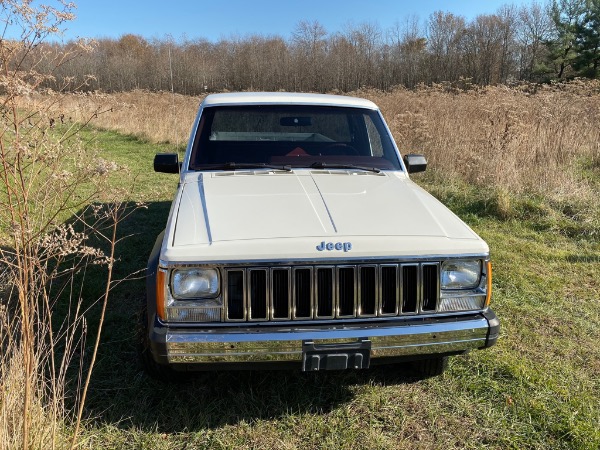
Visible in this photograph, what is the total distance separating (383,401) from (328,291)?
3.02 ft

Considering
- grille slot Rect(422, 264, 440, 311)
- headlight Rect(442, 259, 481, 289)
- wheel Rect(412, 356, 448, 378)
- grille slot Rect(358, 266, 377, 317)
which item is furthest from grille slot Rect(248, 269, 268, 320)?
wheel Rect(412, 356, 448, 378)

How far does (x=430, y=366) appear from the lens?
9.77 feet

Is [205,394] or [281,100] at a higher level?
[281,100]

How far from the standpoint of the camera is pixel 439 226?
264cm

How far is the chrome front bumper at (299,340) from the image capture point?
88.7 inches

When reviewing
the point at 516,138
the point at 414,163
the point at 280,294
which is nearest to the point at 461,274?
the point at 280,294

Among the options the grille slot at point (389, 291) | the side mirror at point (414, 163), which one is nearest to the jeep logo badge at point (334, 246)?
the grille slot at point (389, 291)

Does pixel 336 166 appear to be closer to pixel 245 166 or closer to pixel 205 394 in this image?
pixel 245 166

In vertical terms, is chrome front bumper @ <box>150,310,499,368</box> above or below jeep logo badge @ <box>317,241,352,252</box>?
below

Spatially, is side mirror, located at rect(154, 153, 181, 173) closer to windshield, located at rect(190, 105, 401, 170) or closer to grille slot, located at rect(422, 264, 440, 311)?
windshield, located at rect(190, 105, 401, 170)

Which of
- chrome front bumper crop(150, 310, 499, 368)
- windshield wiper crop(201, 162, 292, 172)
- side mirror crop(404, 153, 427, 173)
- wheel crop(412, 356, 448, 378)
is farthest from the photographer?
side mirror crop(404, 153, 427, 173)

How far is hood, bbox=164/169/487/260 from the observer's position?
237 centimetres

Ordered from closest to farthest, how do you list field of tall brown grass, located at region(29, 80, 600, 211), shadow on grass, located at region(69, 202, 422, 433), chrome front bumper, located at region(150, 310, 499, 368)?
chrome front bumper, located at region(150, 310, 499, 368), shadow on grass, located at region(69, 202, 422, 433), field of tall brown grass, located at region(29, 80, 600, 211)

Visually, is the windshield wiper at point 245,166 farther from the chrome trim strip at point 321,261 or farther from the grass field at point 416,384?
the chrome trim strip at point 321,261
